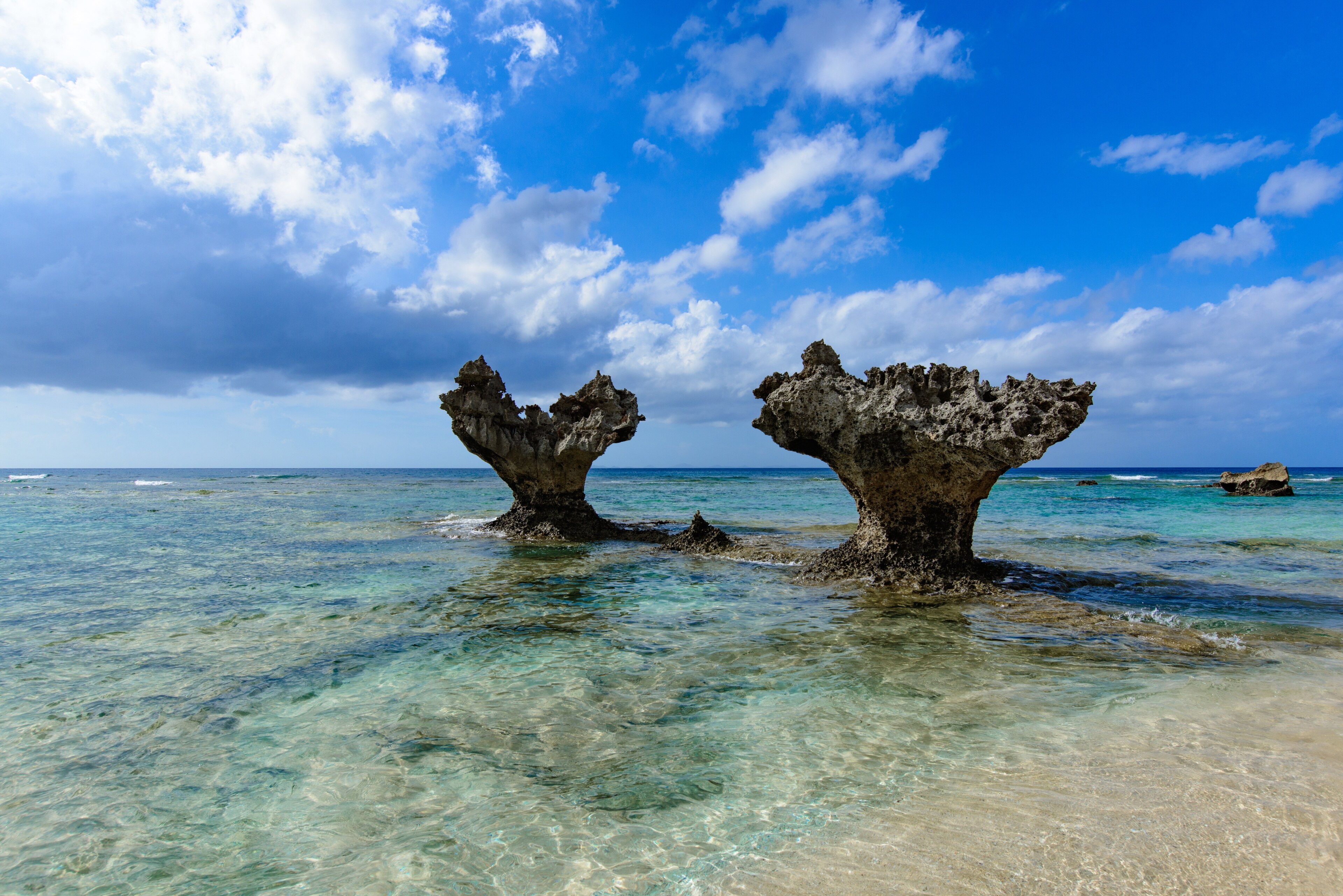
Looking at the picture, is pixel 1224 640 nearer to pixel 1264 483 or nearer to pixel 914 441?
pixel 914 441

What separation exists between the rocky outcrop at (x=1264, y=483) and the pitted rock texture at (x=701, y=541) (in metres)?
39.4

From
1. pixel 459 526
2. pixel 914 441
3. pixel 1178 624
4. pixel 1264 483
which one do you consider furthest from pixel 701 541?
pixel 1264 483

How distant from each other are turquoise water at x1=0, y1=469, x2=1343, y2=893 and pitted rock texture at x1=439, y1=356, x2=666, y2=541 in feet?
12.6

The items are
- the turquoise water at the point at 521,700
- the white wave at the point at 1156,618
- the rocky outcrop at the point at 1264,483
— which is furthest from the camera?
the rocky outcrop at the point at 1264,483

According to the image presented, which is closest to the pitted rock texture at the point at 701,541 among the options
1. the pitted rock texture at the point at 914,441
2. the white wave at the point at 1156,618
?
the pitted rock texture at the point at 914,441

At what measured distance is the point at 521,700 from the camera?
5.72m

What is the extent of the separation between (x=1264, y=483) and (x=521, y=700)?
4841 centimetres

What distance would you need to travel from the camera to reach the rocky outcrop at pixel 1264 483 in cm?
3709

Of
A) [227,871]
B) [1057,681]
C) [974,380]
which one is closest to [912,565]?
[974,380]

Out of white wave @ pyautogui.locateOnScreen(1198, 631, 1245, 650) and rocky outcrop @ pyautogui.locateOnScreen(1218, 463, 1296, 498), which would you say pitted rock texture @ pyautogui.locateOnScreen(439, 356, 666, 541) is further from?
rocky outcrop @ pyautogui.locateOnScreen(1218, 463, 1296, 498)

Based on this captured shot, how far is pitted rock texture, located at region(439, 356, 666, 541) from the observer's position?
17312 millimetres

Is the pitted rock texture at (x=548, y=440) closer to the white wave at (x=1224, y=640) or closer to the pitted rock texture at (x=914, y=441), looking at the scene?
the pitted rock texture at (x=914, y=441)

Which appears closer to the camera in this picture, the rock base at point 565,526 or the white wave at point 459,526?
the rock base at point 565,526

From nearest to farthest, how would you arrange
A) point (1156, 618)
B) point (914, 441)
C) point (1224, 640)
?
point (1224, 640), point (1156, 618), point (914, 441)
